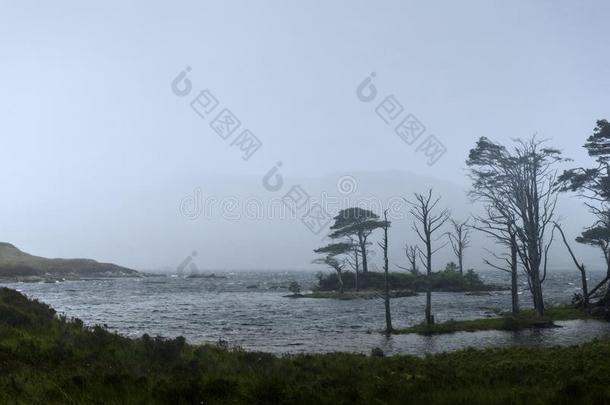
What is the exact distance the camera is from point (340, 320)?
35625 mm

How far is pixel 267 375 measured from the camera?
40.1ft

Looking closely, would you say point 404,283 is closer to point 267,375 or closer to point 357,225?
point 357,225

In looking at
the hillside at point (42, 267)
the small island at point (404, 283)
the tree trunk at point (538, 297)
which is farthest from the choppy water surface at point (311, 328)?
the hillside at point (42, 267)

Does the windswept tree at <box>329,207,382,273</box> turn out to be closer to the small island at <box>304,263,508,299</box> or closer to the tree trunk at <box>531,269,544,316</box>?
the small island at <box>304,263,508,299</box>

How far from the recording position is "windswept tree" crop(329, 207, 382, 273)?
69750 millimetres

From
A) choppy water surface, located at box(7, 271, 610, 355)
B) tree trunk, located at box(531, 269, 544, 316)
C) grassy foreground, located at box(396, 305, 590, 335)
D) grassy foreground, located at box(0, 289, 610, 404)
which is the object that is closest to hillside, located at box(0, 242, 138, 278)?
choppy water surface, located at box(7, 271, 610, 355)

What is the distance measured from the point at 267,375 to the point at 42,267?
148 metres

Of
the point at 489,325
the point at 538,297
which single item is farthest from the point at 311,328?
the point at 538,297

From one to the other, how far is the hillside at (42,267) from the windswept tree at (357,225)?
83.6 m

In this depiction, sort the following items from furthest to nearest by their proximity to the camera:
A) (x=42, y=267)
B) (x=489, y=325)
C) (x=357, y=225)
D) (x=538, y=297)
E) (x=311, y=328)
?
(x=42, y=267) < (x=357, y=225) < (x=538, y=297) < (x=311, y=328) < (x=489, y=325)

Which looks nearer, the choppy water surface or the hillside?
the choppy water surface

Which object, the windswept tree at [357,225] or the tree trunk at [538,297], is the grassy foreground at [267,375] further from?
the windswept tree at [357,225]

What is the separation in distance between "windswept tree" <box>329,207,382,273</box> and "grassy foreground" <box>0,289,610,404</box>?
51.7 metres

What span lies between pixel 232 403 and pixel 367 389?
3102 mm
